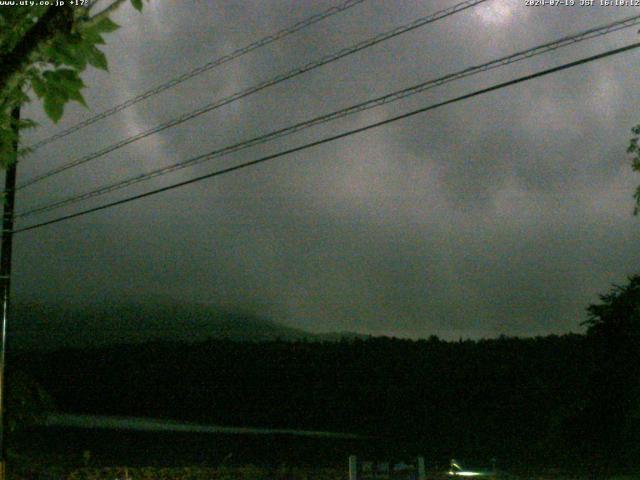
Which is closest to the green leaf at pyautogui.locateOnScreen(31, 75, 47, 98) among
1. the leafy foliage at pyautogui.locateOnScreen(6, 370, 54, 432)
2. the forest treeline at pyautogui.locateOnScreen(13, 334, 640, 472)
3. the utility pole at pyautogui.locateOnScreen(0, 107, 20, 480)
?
the utility pole at pyautogui.locateOnScreen(0, 107, 20, 480)

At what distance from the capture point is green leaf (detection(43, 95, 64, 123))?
3848 millimetres

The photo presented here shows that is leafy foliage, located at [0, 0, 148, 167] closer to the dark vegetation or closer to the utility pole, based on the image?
the utility pole

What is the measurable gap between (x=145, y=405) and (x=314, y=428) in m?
9.11

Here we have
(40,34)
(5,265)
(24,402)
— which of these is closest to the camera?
(40,34)

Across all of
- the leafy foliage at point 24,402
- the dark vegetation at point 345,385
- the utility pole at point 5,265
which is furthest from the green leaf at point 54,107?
the dark vegetation at point 345,385

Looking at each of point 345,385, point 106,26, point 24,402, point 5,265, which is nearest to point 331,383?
point 345,385

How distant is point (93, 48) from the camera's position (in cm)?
397

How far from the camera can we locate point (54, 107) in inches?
152

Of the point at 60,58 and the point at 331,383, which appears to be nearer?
the point at 60,58

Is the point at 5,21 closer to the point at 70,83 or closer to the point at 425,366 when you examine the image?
the point at 70,83

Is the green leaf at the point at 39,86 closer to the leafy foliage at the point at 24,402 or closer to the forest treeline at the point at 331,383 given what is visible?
the leafy foliage at the point at 24,402

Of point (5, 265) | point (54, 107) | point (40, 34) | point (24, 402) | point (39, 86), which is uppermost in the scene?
point (5, 265)

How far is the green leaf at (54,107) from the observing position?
3848 millimetres

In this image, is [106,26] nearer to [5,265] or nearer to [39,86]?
[39,86]
